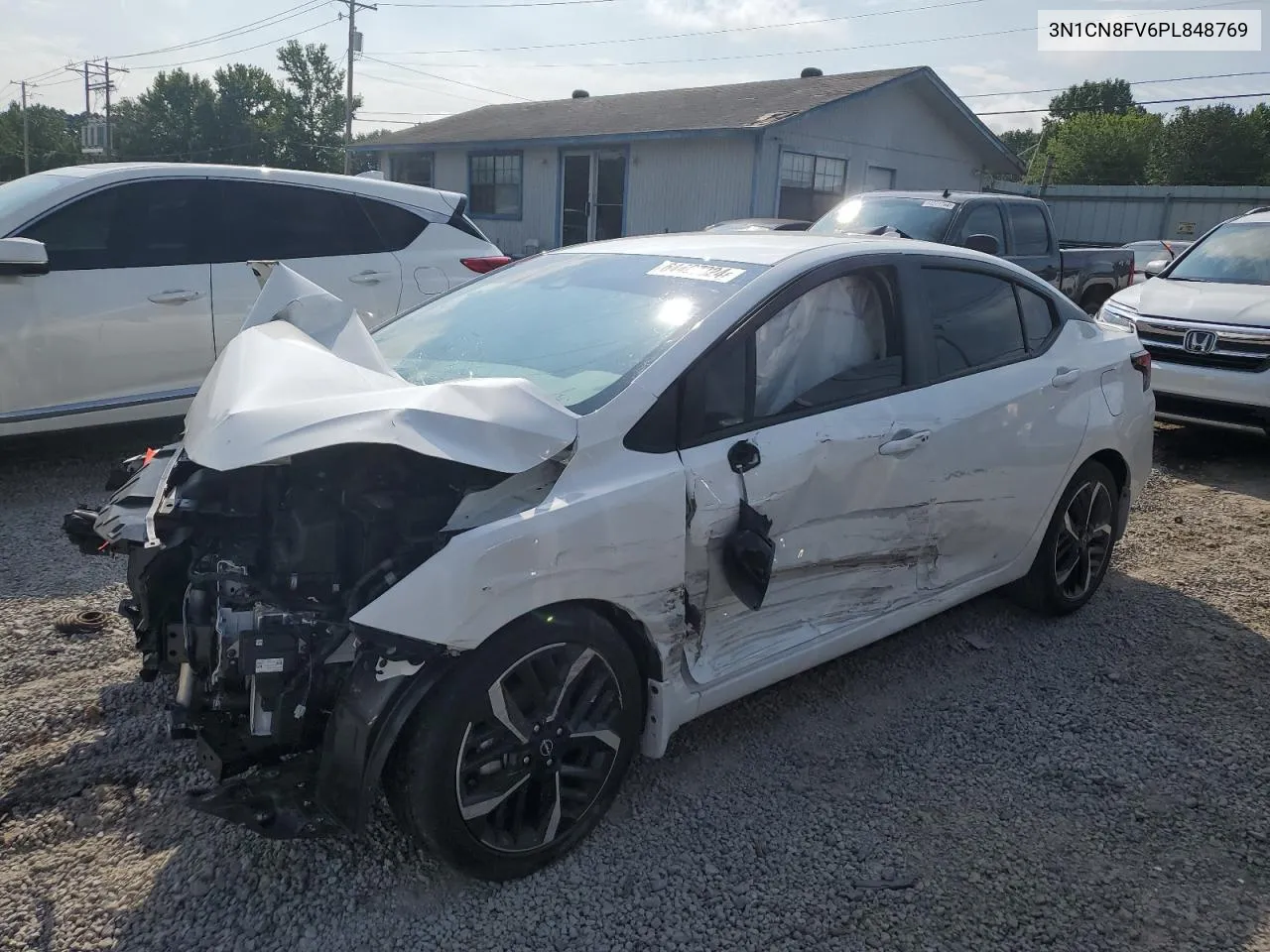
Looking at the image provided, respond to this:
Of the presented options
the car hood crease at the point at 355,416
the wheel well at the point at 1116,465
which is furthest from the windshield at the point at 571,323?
the wheel well at the point at 1116,465

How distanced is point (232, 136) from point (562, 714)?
65.9 meters

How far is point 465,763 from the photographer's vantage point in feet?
8.02

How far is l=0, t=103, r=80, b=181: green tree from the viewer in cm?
6788

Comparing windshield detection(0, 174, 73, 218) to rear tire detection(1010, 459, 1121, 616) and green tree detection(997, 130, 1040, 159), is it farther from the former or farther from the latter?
green tree detection(997, 130, 1040, 159)

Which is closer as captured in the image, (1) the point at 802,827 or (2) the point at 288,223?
(1) the point at 802,827

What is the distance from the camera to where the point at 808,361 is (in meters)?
3.21

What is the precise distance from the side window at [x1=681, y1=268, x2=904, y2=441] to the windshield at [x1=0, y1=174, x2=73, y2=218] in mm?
4429

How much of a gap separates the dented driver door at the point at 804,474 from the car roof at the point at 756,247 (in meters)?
0.14

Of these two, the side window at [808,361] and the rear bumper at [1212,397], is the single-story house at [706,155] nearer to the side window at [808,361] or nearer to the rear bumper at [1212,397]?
the rear bumper at [1212,397]

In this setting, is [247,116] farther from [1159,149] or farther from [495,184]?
[1159,149]

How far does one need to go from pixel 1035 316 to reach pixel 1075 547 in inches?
42.2

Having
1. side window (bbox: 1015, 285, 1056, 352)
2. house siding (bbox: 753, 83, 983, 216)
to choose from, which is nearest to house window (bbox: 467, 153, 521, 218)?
house siding (bbox: 753, 83, 983, 216)

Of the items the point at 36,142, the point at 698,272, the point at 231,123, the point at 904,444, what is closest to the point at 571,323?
the point at 698,272

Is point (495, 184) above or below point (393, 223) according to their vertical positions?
above
